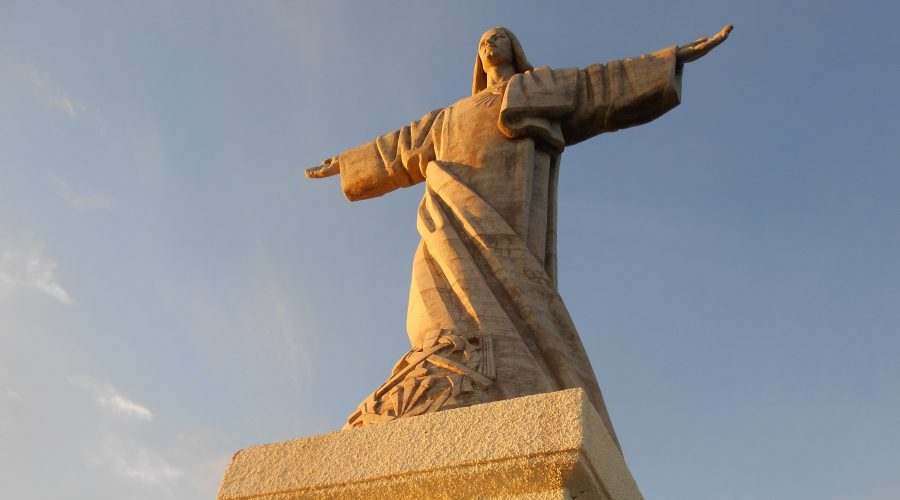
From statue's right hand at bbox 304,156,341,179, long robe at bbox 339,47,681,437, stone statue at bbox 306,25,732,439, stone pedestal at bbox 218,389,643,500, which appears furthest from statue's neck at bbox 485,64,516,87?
stone pedestal at bbox 218,389,643,500

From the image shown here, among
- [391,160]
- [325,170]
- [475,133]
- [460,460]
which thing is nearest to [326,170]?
[325,170]

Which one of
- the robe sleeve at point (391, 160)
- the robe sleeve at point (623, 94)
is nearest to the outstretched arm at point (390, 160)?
the robe sleeve at point (391, 160)

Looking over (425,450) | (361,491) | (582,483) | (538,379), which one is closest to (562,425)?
(582,483)

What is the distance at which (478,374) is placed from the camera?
5312 millimetres

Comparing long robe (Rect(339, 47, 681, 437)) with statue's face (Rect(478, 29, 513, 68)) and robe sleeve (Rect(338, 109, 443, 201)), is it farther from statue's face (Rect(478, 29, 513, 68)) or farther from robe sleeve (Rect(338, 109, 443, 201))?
statue's face (Rect(478, 29, 513, 68))

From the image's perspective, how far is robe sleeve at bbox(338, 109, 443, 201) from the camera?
8000 millimetres

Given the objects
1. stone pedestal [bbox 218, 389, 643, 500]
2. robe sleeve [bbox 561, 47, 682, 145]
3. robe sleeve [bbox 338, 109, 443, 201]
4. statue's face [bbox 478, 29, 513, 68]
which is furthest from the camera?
statue's face [bbox 478, 29, 513, 68]

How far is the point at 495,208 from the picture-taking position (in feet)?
22.5

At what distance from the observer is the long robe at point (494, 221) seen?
542cm

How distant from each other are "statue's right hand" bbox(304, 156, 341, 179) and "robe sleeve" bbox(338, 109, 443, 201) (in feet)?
0.35

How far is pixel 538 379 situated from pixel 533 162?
2348mm

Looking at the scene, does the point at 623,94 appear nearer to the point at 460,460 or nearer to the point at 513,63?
the point at 513,63

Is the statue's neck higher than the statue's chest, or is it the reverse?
the statue's neck

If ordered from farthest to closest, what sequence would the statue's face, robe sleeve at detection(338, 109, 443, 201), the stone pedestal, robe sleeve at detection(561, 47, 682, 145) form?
the statue's face
robe sleeve at detection(338, 109, 443, 201)
robe sleeve at detection(561, 47, 682, 145)
the stone pedestal
